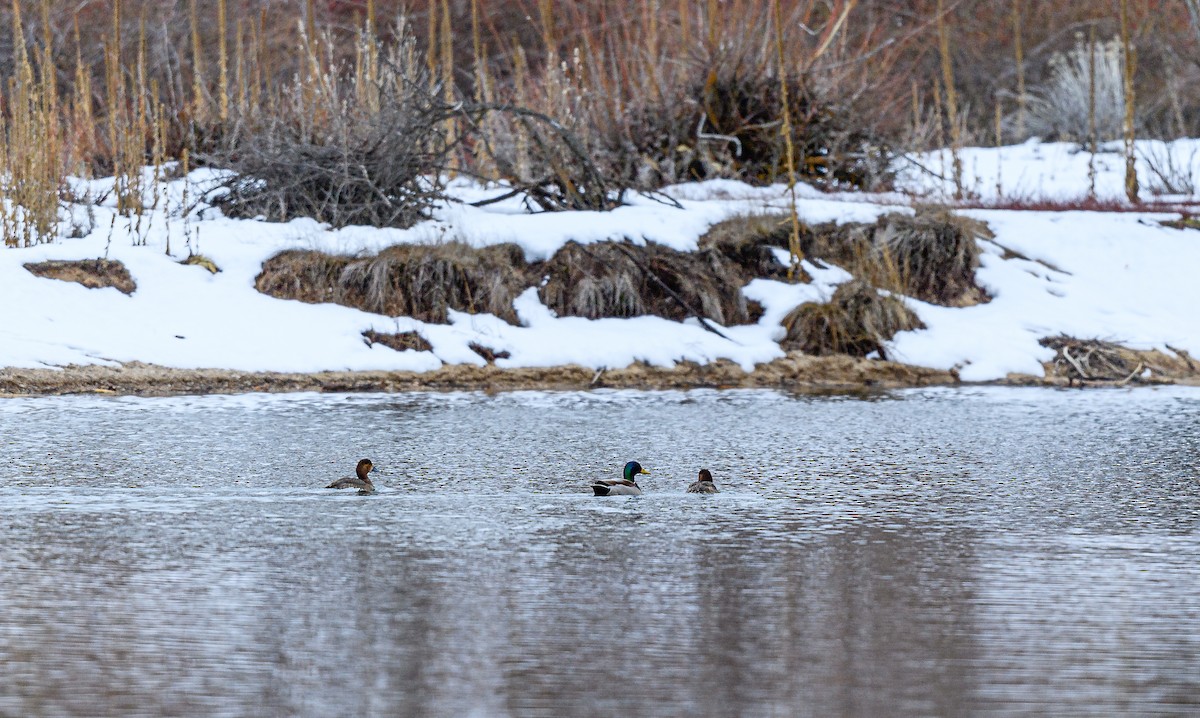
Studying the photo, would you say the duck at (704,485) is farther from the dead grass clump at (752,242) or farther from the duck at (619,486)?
the dead grass clump at (752,242)

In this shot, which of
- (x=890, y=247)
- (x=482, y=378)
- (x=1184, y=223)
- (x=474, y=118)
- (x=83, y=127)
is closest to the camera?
(x=482, y=378)

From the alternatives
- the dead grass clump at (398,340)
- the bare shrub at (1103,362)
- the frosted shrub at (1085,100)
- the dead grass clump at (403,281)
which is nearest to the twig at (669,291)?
the dead grass clump at (403,281)

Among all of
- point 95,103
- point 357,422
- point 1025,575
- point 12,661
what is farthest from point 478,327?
point 95,103

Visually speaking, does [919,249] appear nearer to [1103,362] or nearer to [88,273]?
[1103,362]

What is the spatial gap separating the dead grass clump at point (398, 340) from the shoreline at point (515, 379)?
15.5 inches

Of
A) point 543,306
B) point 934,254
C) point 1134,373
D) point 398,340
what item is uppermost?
point 934,254

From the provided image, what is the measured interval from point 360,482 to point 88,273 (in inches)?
285

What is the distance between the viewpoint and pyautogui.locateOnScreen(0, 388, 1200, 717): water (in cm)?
491

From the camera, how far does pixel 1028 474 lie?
924 centimetres

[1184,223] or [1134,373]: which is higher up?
[1184,223]

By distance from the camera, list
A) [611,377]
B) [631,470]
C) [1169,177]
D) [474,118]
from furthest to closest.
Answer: [1169,177], [474,118], [611,377], [631,470]

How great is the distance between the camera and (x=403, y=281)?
15242 mm

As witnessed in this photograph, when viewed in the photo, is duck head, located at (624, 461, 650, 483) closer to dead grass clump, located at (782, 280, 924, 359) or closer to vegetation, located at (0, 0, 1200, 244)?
dead grass clump, located at (782, 280, 924, 359)

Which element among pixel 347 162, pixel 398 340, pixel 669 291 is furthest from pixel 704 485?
pixel 347 162
